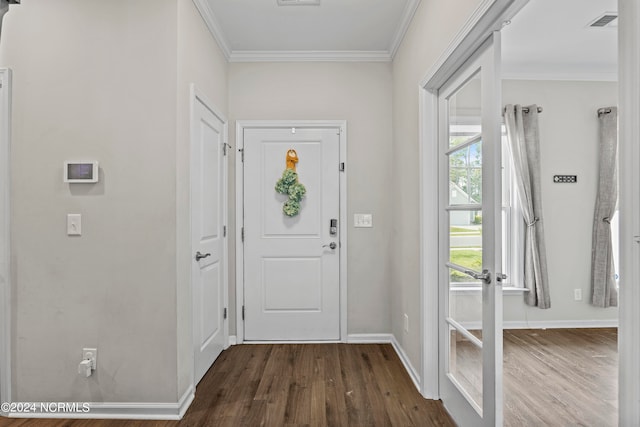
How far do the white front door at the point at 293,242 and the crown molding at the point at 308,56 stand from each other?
25.1 inches

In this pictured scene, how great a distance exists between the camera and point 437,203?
95.0 inches

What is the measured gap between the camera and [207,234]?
9.43 feet

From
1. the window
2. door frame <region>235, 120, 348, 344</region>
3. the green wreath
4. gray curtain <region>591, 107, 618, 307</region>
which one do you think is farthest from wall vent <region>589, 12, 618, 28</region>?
the green wreath

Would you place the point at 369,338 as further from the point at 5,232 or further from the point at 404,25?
the point at 5,232

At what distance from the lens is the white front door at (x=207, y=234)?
8.48 ft

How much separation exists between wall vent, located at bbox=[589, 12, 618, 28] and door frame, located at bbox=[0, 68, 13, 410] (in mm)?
3993

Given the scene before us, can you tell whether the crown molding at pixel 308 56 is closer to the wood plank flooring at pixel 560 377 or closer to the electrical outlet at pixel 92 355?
the electrical outlet at pixel 92 355

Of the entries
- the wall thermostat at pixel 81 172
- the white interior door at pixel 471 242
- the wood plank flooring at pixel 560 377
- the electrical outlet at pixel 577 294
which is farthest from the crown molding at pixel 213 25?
the electrical outlet at pixel 577 294

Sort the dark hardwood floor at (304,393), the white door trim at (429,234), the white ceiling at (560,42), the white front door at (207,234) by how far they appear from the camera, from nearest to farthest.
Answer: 1. the dark hardwood floor at (304,393)
2. the white door trim at (429,234)
3. the white front door at (207,234)
4. the white ceiling at (560,42)

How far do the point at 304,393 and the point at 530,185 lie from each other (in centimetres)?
302

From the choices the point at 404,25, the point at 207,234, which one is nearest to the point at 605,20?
the point at 404,25

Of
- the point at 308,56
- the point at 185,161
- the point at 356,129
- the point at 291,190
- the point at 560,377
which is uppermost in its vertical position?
the point at 308,56

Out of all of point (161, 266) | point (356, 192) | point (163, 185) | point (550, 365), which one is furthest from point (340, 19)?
point (550, 365)

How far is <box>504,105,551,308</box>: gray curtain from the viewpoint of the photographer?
3.85 metres
